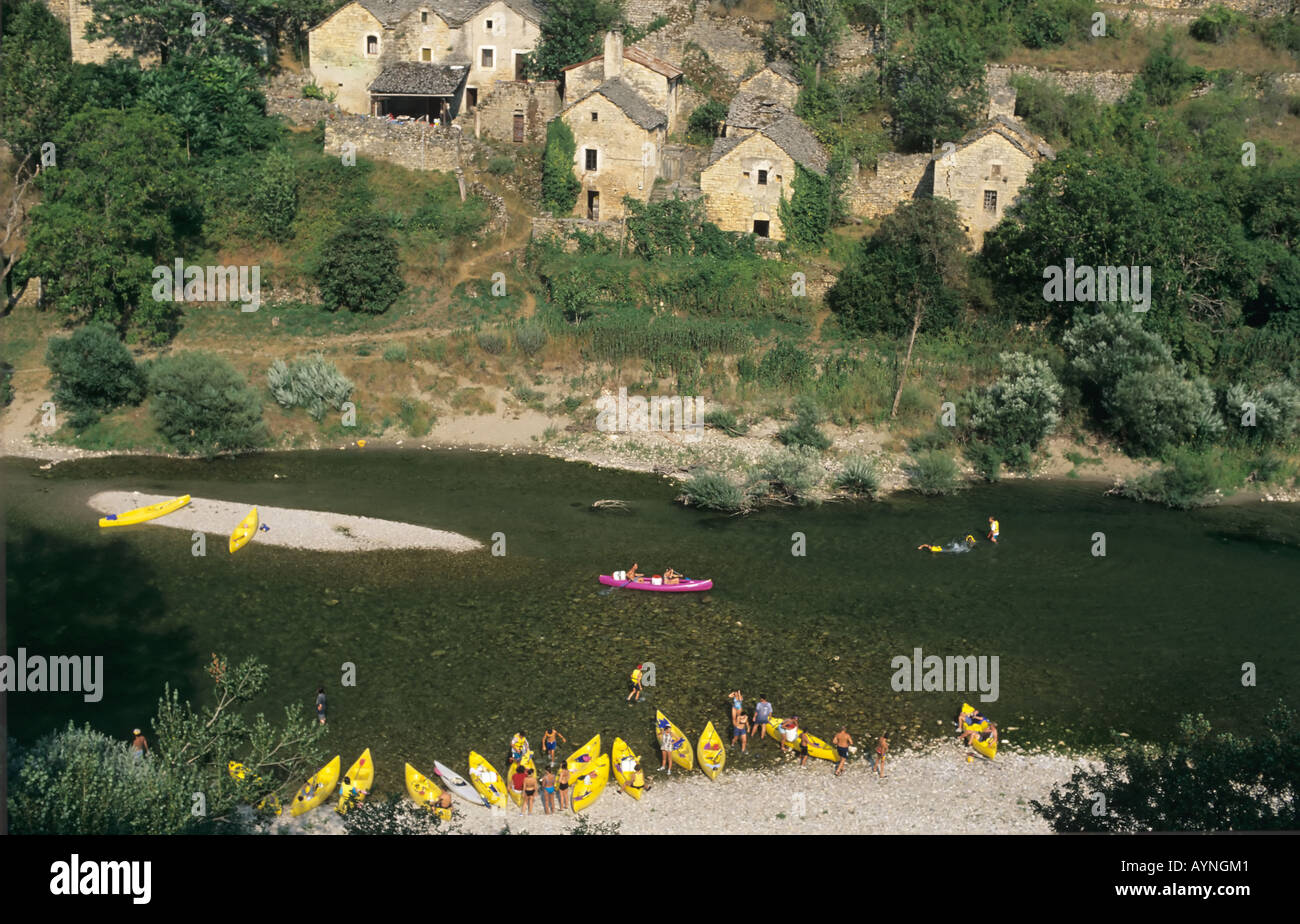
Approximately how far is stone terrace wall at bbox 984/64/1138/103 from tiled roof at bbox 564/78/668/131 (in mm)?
17458

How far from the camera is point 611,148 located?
59.1 m

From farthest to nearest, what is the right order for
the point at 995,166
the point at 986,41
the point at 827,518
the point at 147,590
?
the point at 986,41 → the point at 995,166 → the point at 827,518 → the point at 147,590

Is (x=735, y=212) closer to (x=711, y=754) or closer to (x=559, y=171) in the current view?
(x=559, y=171)

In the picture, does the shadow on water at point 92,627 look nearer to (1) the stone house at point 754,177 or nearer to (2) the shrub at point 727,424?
(2) the shrub at point 727,424

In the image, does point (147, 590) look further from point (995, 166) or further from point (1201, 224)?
point (1201, 224)

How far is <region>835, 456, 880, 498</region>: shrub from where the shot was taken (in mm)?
46969

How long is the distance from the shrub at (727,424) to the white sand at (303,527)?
43.8 feet

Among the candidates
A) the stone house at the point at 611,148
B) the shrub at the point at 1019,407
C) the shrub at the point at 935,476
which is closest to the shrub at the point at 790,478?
the shrub at the point at 935,476

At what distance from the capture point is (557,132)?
59.2m

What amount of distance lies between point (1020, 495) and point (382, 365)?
85.9ft

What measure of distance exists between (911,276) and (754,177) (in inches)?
357

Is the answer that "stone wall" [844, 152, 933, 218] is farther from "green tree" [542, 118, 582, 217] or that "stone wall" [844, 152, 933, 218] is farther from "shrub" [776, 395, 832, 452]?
"shrub" [776, 395, 832, 452]

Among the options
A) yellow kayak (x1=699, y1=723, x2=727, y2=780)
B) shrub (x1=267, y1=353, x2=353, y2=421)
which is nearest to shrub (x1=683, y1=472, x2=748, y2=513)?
shrub (x1=267, y1=353, x2=353, y2=421)

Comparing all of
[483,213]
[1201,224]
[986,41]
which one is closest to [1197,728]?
[1201,224]
